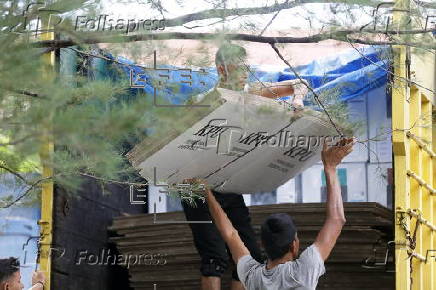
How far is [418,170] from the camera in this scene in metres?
5.95

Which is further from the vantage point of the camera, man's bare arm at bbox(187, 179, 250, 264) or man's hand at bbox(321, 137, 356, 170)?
man's hand at bbox(321, 137, 356, 170)

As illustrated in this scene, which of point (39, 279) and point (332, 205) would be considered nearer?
point (332, 205)

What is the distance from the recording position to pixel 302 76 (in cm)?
641

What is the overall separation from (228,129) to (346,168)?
238cm

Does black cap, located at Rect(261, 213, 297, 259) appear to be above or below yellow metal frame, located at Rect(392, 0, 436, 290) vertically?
below

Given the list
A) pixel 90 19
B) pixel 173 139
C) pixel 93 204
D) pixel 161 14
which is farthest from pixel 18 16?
pixel 93 204

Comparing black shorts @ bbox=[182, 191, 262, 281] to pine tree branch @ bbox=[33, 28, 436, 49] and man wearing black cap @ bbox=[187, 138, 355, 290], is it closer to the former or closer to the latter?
man wearing black cap @ bbox=[187, 138, 355, 290]

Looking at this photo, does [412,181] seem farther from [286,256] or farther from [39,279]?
[39,279]

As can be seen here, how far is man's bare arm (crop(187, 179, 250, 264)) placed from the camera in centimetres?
504

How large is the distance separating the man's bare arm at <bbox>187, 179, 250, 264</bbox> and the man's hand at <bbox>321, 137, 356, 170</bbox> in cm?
53

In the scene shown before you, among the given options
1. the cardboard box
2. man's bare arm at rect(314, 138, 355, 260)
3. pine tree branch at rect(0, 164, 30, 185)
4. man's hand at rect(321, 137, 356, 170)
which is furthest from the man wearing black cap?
pine tree branch at rect(0, 164, 30, 185)

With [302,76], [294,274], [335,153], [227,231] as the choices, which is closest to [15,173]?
[227,231]

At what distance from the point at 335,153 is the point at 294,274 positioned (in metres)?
0.93

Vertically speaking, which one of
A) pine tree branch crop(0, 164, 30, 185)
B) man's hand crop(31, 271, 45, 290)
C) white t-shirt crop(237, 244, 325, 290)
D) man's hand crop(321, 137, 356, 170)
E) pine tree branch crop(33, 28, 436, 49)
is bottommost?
white t-shirt crop(237, 244, 325, 290)
